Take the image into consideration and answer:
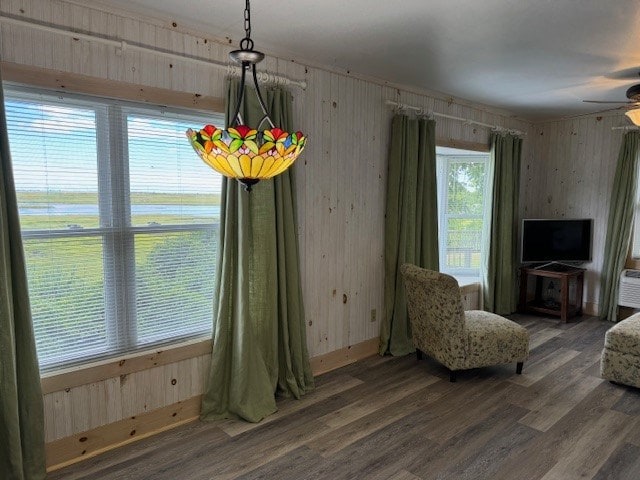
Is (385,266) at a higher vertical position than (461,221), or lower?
lower

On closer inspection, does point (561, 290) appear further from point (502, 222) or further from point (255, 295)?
point (255, 295)

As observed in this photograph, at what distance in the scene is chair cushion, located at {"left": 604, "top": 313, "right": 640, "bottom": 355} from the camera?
3203mm

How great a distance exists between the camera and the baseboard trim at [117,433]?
229 centimetres

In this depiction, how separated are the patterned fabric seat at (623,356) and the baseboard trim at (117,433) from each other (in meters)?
3.13

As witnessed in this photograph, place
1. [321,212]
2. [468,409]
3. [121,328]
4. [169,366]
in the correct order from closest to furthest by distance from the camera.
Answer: [121,328] → [169,366] → [468,409] → [321,212]

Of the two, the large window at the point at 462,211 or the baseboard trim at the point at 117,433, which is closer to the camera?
the baseboard trim at the point at 117,433

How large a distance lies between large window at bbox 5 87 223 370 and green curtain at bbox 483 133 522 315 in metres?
3.37

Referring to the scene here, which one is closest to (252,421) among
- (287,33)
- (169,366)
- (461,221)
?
(169,366)

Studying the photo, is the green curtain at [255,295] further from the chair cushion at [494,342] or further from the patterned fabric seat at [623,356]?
the patterned fabric seat at [623,356]

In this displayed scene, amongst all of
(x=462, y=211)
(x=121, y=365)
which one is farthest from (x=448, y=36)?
(x=121, y=365)

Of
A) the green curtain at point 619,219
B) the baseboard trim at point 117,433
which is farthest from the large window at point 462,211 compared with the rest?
the baseboard trim at point 117,433

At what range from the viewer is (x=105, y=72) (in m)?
2.29

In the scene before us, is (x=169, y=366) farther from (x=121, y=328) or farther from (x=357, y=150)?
(x=357, y=150)

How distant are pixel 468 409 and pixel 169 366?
2044 mm
